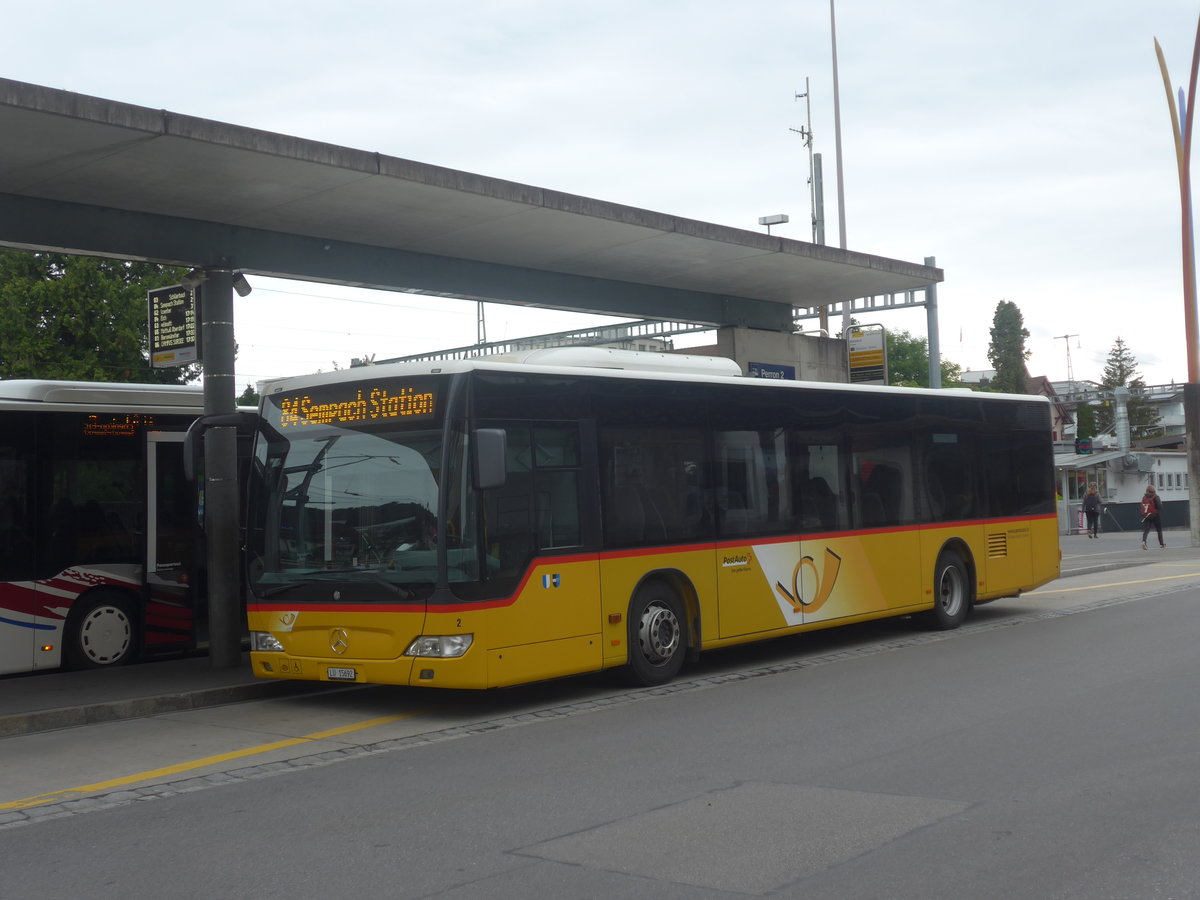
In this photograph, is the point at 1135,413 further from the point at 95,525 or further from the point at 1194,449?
the point at 95,525

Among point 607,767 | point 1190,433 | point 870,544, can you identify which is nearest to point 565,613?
point 607,767

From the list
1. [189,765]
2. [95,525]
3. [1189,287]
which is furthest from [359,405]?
[1189,287]

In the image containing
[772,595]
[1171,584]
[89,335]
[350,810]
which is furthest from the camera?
[89,335]

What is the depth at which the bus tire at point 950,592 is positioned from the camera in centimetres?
1580

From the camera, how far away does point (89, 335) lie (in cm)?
3731

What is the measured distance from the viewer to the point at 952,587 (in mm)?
16219

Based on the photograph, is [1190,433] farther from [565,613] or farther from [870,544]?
[565,613]

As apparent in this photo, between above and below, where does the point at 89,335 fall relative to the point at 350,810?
above

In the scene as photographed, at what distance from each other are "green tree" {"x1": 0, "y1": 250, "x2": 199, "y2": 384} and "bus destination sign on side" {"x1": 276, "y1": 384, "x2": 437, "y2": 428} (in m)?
27.8

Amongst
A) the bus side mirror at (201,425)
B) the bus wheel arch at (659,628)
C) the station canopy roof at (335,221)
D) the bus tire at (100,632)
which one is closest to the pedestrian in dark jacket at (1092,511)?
the station canopy roof at (335,221)

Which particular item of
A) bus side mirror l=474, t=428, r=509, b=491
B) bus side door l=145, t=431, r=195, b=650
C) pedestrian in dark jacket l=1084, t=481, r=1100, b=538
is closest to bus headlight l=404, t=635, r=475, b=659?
bus side mirror l=474, t=428, r=509, b=491

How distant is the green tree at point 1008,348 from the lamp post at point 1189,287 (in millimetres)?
94259

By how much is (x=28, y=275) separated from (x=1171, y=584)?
103 feet

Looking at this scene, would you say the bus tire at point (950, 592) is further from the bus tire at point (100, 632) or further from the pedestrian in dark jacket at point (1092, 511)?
the pedestrian in dark jacket at point (1092, 511)
